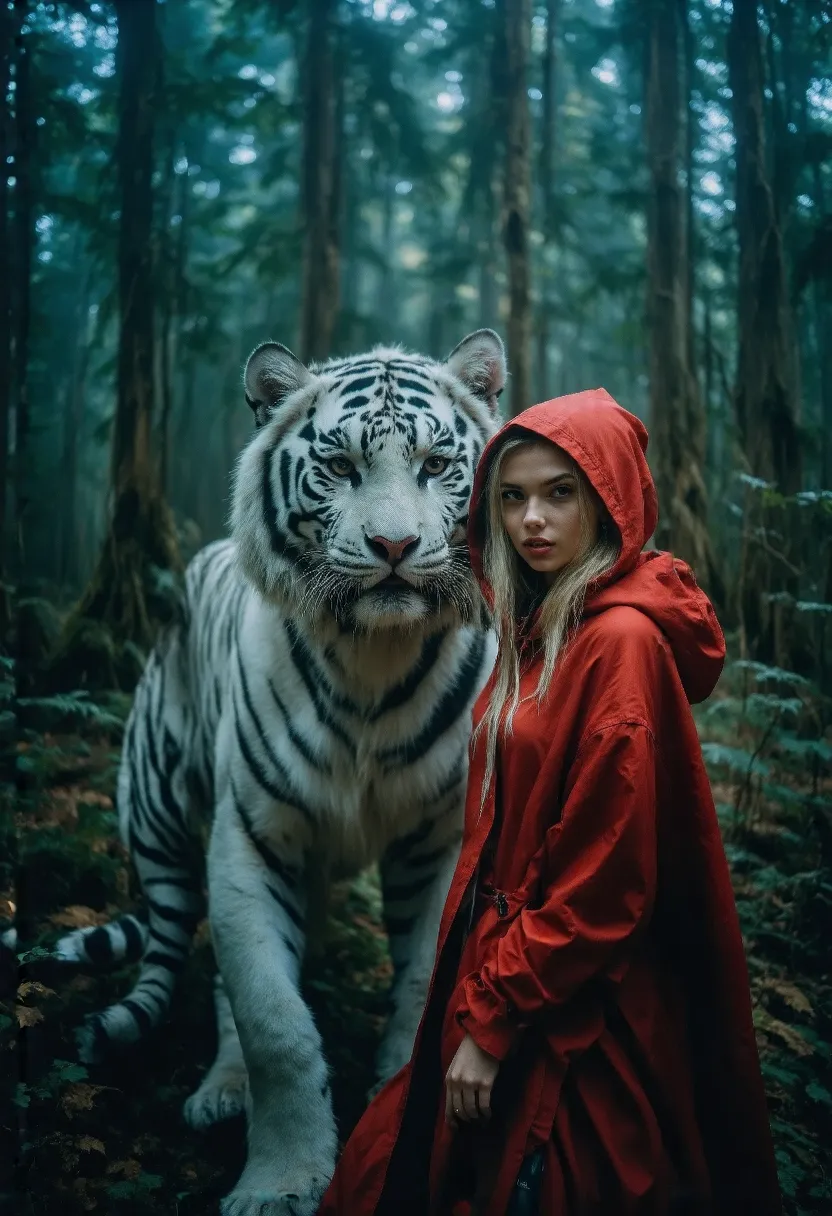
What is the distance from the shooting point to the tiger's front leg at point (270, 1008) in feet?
6.36

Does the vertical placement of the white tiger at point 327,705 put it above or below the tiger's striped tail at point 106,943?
above

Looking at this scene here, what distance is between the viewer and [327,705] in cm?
221

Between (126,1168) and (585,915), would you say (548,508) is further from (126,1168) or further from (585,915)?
(126,1168)

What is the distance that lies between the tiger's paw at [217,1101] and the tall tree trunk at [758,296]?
2246 millimetres

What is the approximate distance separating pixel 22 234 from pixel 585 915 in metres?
2.36

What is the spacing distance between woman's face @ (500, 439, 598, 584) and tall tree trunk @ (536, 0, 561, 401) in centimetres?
218

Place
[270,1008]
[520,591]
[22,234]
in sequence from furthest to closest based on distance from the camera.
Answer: [22,234] → [270,1008] → [520,591]

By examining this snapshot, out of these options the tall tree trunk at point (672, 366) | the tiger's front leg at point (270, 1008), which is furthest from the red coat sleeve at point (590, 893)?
the tall tree trunk at point (672, 366)

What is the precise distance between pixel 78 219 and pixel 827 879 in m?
2.89

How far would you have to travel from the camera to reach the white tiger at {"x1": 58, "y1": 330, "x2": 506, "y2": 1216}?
1.98m

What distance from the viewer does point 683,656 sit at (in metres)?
1.48

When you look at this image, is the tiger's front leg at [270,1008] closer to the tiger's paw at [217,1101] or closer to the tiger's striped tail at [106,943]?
the tiger's paw at [217,1101]

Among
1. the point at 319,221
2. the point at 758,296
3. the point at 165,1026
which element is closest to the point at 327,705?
the point at 165,1026

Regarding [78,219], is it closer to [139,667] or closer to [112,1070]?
[139,667]
